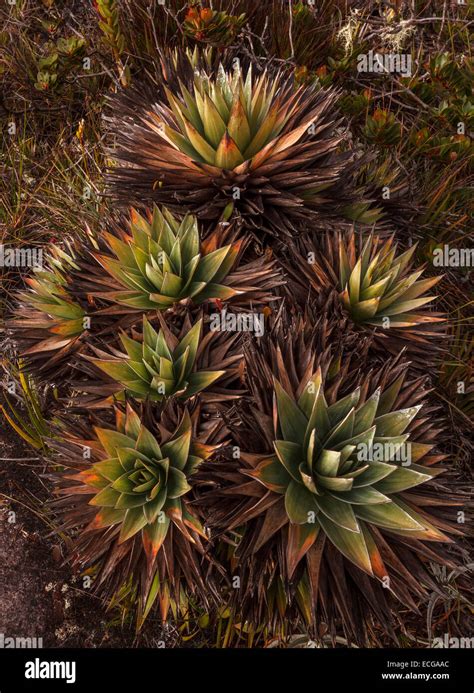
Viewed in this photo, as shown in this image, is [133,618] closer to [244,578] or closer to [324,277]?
[244,578]

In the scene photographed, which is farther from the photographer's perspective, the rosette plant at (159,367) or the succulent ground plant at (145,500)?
the rosette plant at (159,367)

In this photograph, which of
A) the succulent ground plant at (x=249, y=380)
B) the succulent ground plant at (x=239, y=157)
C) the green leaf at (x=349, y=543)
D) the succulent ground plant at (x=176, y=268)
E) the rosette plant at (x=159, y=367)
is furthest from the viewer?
the succulent ground plant at (x=239, y=157)

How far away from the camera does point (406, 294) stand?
90.0 inches

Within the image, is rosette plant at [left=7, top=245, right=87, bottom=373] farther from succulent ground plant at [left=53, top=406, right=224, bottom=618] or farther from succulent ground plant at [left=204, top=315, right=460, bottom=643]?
succulent ground plant at [left=204, top=315, right=460, bottom=643]

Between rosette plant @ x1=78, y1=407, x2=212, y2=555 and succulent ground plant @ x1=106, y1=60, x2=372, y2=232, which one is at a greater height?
succulent ground plant @ x1=106, y1=60, x2=372, y2=232

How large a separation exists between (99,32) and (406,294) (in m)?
3.22

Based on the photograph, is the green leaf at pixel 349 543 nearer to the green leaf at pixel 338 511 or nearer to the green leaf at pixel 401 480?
the green leaf at pixel 338 511

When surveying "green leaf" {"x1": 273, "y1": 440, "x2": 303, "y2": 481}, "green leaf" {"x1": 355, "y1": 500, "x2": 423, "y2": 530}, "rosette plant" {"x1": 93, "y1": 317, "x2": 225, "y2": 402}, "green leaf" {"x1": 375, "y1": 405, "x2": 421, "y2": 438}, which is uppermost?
"rosette plant" {"x1": 93, "y1": 317, "x2": 225, "y2": 402}

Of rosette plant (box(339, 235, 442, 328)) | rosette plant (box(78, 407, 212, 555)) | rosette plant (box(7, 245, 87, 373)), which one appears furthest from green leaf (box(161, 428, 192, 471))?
rosette plant (box(339, 235, 442, 328))

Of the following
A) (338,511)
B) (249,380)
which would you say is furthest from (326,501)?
(249,380)

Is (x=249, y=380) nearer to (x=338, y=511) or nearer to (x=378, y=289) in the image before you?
(x=338, y=511)

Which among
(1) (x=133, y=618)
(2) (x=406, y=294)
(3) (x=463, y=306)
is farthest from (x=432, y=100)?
(1) (x=133, y=618)

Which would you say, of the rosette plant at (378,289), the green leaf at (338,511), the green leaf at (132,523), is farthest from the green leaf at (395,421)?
the green leaf at (132,523)

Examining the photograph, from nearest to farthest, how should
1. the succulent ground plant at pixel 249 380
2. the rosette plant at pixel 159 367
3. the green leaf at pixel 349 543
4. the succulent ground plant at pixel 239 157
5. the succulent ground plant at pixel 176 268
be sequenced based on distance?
the green leaf at pixel 349 543
the succulent ground plant at pixel 249 380
the rosette plant at pixel 159 367
the succulent ground plant at pixel 176 268
the succulent ground plant at pixel 239 157
